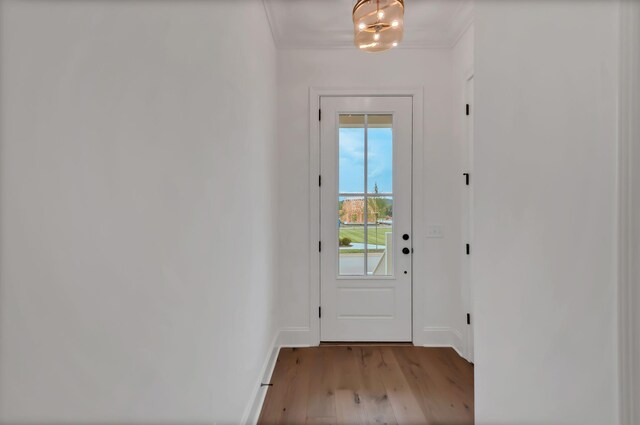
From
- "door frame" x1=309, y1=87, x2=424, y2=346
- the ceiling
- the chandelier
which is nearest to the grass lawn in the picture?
"door frame" x1=309, y1=87, x2=424, y2=346

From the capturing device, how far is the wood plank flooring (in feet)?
5.96

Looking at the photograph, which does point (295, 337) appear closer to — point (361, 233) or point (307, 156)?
point (361, 233)

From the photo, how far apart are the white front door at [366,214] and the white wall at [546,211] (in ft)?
5.05

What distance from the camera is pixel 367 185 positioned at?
9.14 feet

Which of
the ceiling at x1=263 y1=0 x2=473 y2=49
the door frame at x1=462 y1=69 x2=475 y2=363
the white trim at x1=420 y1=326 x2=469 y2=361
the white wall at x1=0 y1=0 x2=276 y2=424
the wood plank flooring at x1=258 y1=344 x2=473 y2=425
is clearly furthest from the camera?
the white trim at x1=420 y1=326 x2=469 y2=361

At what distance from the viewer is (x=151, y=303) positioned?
725 millimetres

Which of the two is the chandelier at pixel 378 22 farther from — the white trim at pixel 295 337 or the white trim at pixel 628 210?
the white trim at pixel 295 337

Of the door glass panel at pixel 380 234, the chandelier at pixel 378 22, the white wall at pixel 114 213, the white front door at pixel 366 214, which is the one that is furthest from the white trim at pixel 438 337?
the chandelier at pixel 378 22

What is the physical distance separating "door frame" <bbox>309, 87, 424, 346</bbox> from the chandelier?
0.68 m

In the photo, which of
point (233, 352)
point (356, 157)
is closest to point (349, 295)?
point (356, 157)

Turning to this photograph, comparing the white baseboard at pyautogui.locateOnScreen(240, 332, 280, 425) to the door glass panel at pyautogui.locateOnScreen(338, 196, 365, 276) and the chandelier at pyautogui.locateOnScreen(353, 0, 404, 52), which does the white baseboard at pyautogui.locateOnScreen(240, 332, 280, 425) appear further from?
the chandelier at pyautogui.locateOnScreen(353, 0, 404, 52)

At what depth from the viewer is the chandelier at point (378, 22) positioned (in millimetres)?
1855

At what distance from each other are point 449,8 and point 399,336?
9.09 ft

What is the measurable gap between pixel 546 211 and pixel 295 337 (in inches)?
93.9
